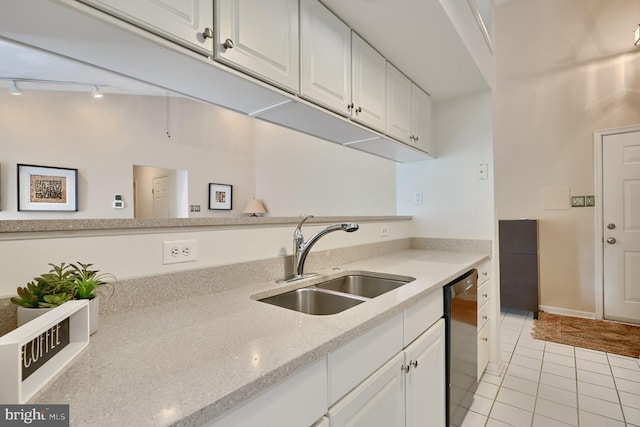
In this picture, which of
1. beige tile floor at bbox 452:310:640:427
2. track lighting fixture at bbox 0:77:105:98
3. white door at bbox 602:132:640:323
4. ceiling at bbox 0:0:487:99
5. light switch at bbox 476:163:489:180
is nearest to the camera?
ceiling at bbox 0:0:487:99

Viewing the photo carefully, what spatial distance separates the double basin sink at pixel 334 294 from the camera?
1.26m

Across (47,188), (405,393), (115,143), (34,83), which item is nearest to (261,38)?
(405,393)

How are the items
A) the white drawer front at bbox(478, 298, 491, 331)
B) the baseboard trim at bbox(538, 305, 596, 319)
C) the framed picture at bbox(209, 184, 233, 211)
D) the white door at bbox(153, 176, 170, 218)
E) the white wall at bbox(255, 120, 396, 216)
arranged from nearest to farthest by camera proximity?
the white drawer front at bbox(478, 298, 491, 331) < the baseboard trim at bbox(538, 305, 596, 319) < the white wall at bbox(255, 120, 396, 216) < the white door at bbox(153, 176, 170, 218) < the framed picture at bbox(209, 184, 233, 211)

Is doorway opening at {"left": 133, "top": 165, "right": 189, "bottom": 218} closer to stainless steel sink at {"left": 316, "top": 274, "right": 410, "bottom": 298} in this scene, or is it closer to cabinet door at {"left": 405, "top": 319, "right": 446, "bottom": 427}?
stainless steel sink at {"left": 316, "top": 274, "right": 410, "bottom": 298}

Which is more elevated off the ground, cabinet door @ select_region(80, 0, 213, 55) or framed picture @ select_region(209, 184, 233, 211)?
cabinet door @ select_region(80, 0, 213, 55)

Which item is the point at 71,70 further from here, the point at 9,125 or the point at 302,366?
the point at 302,366

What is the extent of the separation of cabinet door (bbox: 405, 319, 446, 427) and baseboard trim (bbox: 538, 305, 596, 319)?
9.65 feet

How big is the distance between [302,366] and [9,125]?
4446 mm

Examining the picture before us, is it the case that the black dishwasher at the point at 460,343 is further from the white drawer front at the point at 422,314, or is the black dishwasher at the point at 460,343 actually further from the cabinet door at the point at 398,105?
the cabinet door at the point at 398,105

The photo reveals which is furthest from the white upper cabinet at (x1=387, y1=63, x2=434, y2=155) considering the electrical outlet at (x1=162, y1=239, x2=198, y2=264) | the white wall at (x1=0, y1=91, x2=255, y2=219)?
the white wall at (x1=0, y1=91, x2=255, y2=219)

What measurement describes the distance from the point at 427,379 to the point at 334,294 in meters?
0.53

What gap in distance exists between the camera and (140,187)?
4844 millimetres

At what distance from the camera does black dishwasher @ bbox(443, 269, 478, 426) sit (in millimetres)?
1426

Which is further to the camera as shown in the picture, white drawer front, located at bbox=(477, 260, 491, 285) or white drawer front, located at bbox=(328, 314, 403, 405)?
white drawer front, located at bbox=(477, 260, 491, 285)
